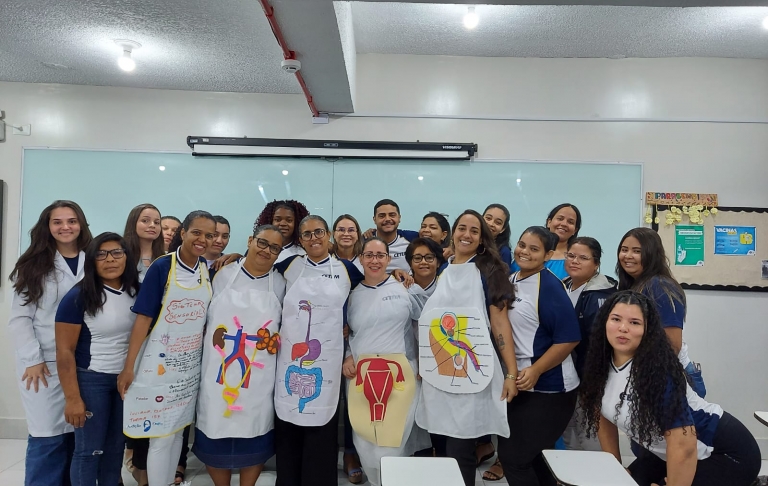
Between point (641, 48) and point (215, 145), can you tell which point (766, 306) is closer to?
point (641, 48)

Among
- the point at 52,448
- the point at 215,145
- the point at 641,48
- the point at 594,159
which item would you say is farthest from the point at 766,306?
the point at 52,448

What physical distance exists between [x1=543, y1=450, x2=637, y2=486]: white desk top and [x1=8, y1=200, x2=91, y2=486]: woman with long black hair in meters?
2.25

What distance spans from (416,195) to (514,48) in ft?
4.43

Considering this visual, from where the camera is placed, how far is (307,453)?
2.19 metres

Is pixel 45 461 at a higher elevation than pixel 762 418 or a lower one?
lower

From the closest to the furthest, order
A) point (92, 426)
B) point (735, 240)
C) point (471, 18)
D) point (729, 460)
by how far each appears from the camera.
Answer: point (729, 460) < point (92, 426) < point (471, 18) < point (735, 240)

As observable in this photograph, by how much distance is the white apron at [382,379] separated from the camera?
7.06 feet

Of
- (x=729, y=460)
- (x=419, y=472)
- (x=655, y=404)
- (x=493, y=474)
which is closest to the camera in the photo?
(x=419, y=472)

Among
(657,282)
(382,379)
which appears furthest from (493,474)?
(657,282)

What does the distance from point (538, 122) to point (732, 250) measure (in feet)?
5.94

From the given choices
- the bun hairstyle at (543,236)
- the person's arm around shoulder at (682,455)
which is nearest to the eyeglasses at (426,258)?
the bun hairstyle at (543,236)

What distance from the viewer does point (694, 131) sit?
349cm

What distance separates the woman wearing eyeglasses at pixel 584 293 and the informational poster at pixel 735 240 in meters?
1.81

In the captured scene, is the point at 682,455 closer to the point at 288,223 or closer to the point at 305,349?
the point at 305,349
